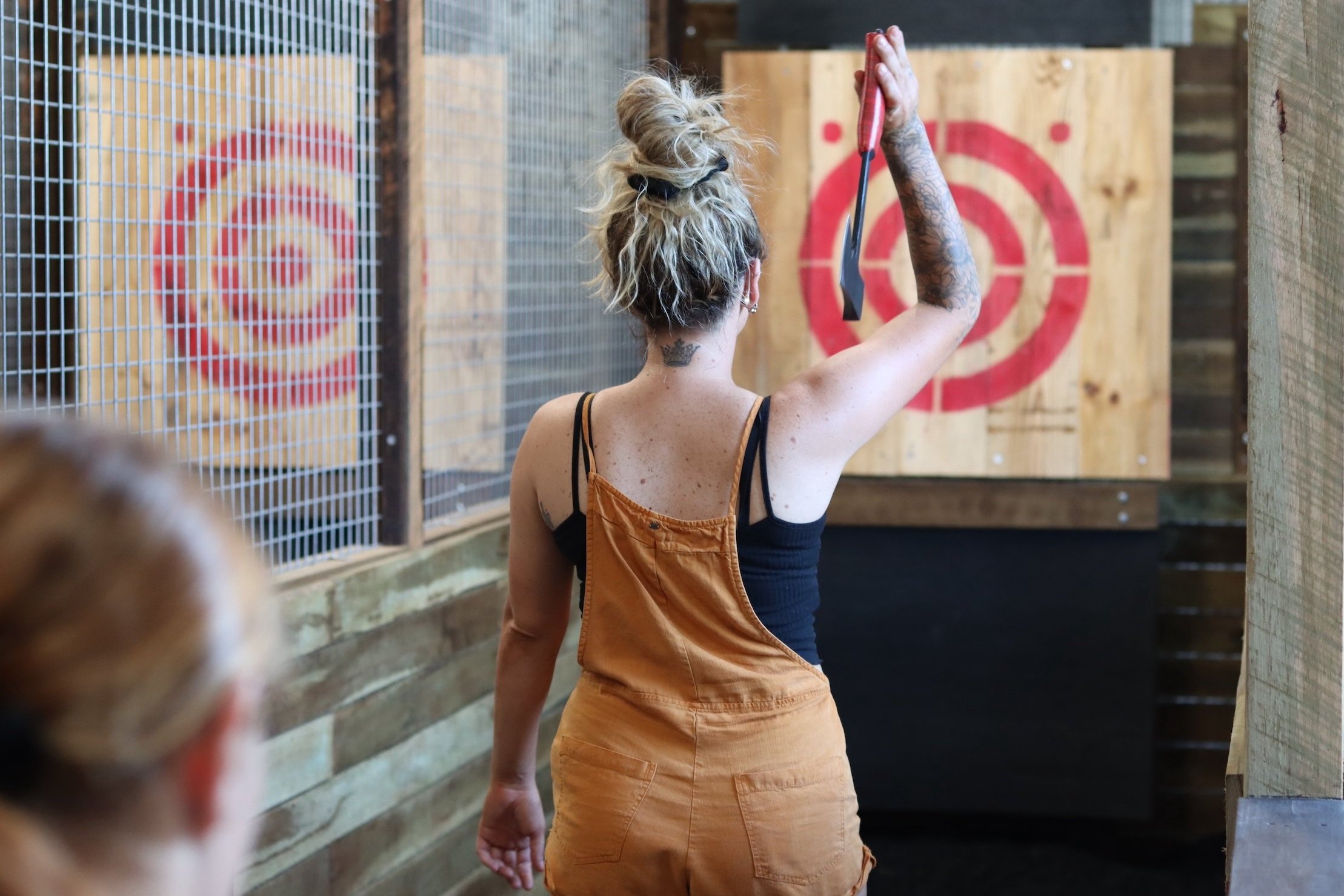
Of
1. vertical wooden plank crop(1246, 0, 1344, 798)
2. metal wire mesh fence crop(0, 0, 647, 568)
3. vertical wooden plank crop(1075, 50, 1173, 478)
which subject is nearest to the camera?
vertical wooden plank crop(1246, 0, 1344, 798)

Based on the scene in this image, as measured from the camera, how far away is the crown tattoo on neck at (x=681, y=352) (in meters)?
1.43

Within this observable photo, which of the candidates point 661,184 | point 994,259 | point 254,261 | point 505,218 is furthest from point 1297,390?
point 994,259

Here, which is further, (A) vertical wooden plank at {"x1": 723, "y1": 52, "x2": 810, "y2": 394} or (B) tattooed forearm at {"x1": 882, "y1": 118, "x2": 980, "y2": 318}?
(A) vertical wooden plank at {"x1": 723, "y1": 52, "x2": 810, "y2": 394}

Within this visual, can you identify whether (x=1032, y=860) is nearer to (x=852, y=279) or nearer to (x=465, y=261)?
(x=465, y=261)

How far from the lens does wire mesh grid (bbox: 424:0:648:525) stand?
2.50 m

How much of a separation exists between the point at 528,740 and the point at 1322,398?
91cm

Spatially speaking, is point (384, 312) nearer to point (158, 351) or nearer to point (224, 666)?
point (158, 351)

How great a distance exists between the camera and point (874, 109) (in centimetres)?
144

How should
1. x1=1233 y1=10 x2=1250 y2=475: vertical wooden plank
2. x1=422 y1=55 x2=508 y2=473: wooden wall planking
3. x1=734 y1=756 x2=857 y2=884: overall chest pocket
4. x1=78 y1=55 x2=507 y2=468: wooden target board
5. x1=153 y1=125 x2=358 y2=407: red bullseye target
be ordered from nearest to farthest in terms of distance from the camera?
x1=734 y1=756 x2=857 y2=884: overall chest pocket → x1=78 y1=55 x2=507 y2=468: wooden target board → x1=153 y1=125 x2=358 y2=407: red bullseye target → x1=422 y1=55 x2=508 y2=473: wooden wall planking → x1=1233 y1=10 x2=1250 y2=475: vertical wooden plank

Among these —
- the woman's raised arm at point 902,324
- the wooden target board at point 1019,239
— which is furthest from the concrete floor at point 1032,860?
the woman's raised arm at point 902,324

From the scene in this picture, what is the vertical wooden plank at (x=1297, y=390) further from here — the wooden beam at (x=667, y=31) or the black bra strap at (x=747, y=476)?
the wooden beam at (x=667, y=31)

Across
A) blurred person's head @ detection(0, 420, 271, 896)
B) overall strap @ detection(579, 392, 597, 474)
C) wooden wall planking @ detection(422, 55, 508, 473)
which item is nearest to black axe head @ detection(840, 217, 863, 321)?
overall strap @ detection(579, 392, 597, 474)

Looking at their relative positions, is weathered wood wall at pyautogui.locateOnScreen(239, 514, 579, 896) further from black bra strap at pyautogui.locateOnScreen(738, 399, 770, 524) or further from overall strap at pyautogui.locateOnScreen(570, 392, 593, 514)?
black bra strap at pyautogui.locateOnScreen(738, 399, 770, 524)

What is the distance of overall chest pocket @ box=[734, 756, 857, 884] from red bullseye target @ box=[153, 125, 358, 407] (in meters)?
1.12
